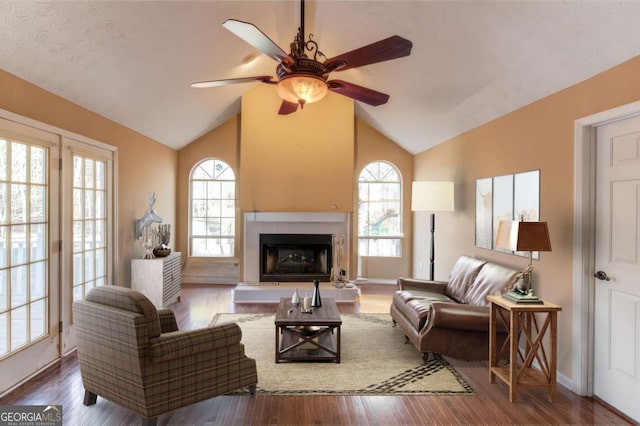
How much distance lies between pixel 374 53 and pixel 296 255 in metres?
4.27

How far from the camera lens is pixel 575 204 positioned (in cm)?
288

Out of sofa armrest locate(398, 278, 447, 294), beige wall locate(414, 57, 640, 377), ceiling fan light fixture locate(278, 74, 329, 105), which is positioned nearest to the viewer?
ceiling fan light fixture locate(278, 74, 329, 105)

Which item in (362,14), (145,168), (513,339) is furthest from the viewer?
(145,168)

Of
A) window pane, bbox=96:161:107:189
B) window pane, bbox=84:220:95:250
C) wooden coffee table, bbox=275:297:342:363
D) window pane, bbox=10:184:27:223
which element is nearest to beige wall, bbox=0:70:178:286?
window pane, bbox=96:161:107:189

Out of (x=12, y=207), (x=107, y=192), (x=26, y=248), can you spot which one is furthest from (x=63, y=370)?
(x=107, y=192)

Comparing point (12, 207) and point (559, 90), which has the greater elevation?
point (559, 90)

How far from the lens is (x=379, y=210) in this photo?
7.03m

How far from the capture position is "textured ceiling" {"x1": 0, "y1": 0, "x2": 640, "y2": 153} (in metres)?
2.52

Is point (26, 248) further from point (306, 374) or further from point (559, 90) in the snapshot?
point (559, 90)

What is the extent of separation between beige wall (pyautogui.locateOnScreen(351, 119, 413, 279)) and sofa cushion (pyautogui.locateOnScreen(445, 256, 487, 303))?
2.59 m

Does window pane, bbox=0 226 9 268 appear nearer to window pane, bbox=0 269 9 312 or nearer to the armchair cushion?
window pane, bbox=0 269 9 312

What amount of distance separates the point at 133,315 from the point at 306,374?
1560 mm

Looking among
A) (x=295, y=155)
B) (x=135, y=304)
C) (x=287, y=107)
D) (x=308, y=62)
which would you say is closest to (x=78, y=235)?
(x=135, y=304)

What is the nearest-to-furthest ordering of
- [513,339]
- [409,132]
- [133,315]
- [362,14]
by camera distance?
1. [133,315]
2. [513,339]
3. [362,14]
4. [409,132]
